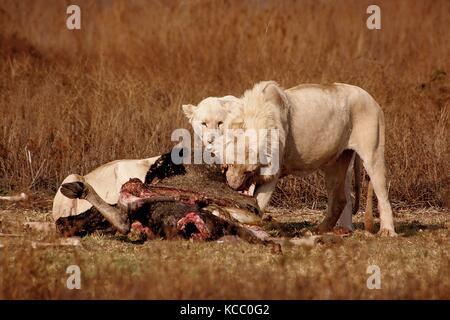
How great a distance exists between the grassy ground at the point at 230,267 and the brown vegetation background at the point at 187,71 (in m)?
2.04

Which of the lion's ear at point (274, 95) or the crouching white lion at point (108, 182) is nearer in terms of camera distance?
the lion's ear at point (274, 95)

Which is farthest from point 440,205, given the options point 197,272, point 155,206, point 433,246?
point 197,272

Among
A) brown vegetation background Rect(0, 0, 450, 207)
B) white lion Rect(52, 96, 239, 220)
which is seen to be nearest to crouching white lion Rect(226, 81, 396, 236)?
white lion Rect(52, 96, 239, 220)

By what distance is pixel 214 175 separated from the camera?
→ 8.46 m

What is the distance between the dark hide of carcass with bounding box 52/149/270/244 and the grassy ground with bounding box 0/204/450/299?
11 centimetres

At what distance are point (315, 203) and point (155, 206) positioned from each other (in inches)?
153

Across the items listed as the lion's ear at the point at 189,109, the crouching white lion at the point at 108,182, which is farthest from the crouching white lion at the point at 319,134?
the lion's ear at the point at 189,109

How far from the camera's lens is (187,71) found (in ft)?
49.2

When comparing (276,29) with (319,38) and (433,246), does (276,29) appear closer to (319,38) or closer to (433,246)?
(319,38)

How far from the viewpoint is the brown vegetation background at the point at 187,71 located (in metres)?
11.9

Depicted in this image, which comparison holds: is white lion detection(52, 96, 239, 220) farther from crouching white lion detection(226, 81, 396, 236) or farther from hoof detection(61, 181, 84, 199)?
crouching white lion detection(226, 81, 396, 236)

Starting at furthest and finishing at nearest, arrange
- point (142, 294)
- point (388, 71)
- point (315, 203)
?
point (388, 71) < point (315, 203) < point (142, 294)

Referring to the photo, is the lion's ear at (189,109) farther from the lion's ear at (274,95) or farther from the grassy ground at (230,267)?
the lion's ear at (274,95)

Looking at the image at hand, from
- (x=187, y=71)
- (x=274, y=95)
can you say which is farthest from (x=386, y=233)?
(x=187, y=71)
